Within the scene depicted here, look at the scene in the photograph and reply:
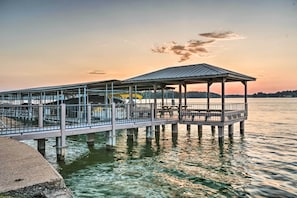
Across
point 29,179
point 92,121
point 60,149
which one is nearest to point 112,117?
point 92,121

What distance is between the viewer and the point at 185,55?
25.4 metres

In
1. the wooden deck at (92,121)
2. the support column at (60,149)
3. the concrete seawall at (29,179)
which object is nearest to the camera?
the concrete seawall at (29,179)

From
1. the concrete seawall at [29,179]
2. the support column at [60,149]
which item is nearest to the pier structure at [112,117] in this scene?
the support column at [60,149]

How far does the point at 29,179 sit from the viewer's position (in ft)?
14.4

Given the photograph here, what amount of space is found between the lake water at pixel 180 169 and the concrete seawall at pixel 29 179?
2358 mm

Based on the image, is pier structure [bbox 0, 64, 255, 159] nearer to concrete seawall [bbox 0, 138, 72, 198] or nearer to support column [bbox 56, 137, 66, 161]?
support column [bbox 56, 137, 66, 161]

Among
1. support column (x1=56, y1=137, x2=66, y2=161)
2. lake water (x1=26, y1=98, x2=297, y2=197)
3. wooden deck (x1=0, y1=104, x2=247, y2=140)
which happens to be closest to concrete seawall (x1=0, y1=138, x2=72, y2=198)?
lake water (x1=26, y1=98, x2=297, y2=197)

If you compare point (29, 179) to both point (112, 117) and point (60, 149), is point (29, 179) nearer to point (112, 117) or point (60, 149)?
point (60, 149)

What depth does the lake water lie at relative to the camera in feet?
25.8

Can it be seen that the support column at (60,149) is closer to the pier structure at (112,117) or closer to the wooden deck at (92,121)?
the pier structure at (112,117)

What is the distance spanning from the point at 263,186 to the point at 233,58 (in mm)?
15117

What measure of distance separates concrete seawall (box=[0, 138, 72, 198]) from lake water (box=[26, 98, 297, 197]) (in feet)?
7.74

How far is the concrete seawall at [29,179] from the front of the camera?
4.05 m

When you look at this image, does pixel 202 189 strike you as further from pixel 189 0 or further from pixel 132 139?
pixel 189 0
